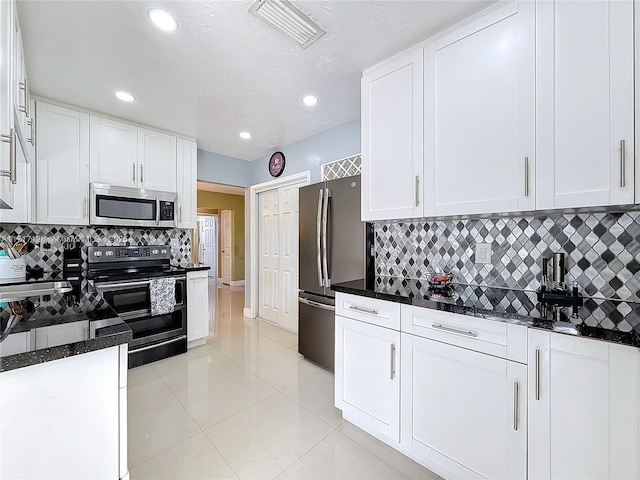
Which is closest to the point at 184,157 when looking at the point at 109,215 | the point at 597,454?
the point at 109,215

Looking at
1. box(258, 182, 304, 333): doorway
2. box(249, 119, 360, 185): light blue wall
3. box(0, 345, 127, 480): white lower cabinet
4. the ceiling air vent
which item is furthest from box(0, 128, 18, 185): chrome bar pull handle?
Result: box(258, 182, 304, 333): doorway

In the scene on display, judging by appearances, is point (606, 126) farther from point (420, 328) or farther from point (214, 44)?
point (214, 44)

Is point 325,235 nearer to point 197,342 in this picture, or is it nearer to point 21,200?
point 197,342

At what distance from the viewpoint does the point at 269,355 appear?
307 cm

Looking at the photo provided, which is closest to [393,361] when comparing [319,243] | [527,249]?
[527,249]

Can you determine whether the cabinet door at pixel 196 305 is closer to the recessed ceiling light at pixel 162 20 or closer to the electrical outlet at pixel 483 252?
the recessed ceiling light at pixel 162 20

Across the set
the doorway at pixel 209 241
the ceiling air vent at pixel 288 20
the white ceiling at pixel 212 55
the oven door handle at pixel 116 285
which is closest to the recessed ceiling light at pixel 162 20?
the white ceiling at pixel 212 55

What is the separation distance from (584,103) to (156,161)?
12.3 feet

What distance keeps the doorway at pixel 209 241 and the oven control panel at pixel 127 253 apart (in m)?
5.17

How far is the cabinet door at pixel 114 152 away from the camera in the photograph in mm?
2869

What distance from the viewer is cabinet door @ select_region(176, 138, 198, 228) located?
3459 millimetres

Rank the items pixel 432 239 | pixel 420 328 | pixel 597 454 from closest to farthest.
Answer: pixel 597 454 → pixel 420 328 → pixel 432 239

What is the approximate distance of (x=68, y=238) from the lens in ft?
9.70

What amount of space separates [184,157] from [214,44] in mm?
1993
